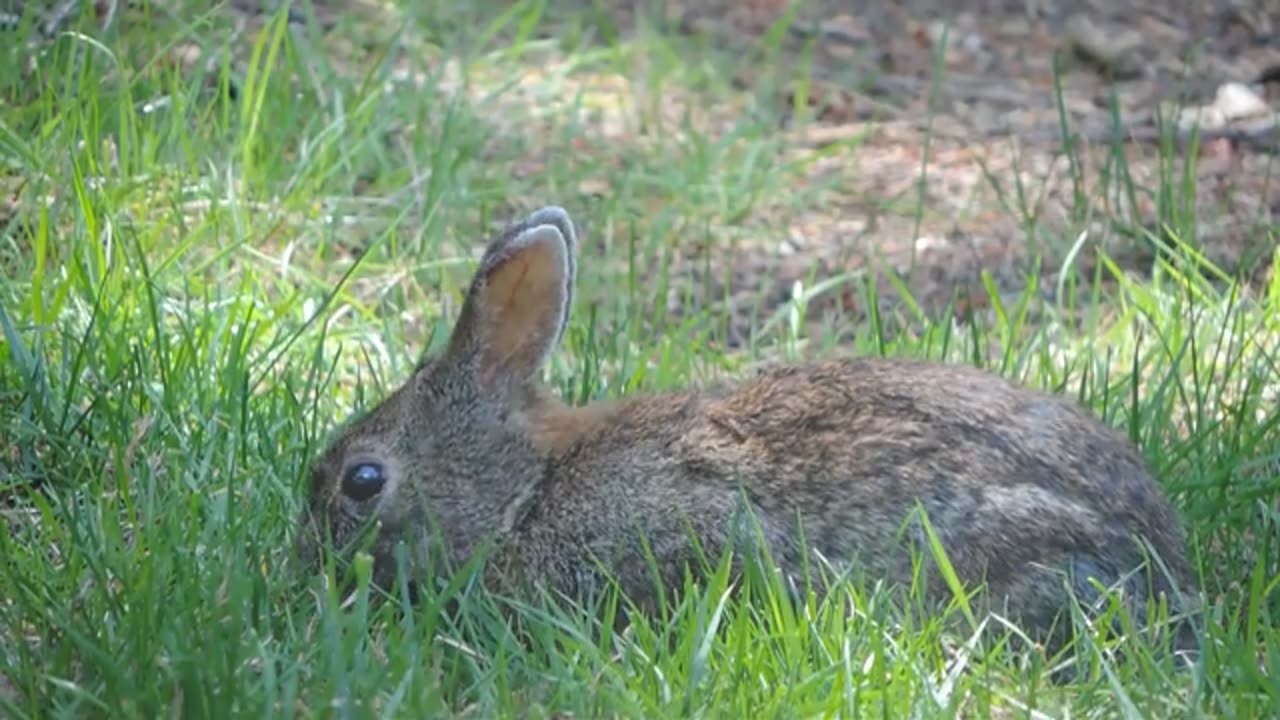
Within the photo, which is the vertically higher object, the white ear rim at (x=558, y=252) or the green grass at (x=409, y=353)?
the white ear rim at (x=558, y=252)

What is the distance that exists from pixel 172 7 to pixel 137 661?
364cm

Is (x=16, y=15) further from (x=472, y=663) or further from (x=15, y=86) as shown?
(x=472, y=663)

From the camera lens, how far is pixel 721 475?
15.6 feet

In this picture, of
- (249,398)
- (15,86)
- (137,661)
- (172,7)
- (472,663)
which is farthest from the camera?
(172,7)

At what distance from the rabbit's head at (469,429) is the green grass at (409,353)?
0.57 feet

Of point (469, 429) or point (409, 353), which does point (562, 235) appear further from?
point (409, 353)

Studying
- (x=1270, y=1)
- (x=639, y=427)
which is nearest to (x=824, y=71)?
(x=1270, y=1)

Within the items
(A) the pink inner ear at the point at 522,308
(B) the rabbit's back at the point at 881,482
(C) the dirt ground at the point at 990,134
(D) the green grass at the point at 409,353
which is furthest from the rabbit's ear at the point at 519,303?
(C) the dirt ground at the point at 990,134

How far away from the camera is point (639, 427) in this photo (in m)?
4.93

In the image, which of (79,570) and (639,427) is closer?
(79,570)

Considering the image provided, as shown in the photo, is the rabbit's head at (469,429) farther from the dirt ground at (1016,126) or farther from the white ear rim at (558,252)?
the dirt ground at (1016,126)

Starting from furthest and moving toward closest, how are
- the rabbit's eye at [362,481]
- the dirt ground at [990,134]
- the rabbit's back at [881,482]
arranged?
the dirt ground at [990,134] → the rabbit's eye at [362,481] → the rabbit's back at [881,482]

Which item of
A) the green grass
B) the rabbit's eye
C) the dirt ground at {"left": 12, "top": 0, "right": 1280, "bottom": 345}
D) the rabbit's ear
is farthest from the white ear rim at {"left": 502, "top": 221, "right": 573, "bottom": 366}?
the dirt ground at {"left": 12, "top": 0, "right": 1280, "bottom": 345}

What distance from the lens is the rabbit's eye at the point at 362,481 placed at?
4.84 metres
